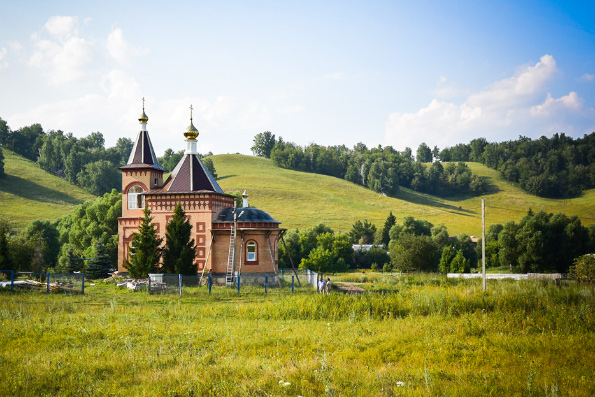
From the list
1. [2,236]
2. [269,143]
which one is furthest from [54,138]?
[2,236]

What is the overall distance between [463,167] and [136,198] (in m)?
109

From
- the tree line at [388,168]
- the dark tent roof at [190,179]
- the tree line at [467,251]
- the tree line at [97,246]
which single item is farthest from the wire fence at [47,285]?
the tree line at [388,168]

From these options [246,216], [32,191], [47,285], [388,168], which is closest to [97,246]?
[246,216]

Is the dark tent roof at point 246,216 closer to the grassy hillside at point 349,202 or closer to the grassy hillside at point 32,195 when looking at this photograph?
the grassy hillside at point 349,202

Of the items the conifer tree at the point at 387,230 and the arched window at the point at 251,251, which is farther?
the conifer tree at the point at 387,230

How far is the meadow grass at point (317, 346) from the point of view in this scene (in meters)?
10.9

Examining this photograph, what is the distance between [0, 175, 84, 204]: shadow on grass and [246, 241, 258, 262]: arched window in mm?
71002

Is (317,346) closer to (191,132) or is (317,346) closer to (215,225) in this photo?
(215,225)

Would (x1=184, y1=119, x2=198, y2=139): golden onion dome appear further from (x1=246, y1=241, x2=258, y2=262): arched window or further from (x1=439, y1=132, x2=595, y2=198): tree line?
(x1=439, y1=132, x2=595, y2=198): tree line

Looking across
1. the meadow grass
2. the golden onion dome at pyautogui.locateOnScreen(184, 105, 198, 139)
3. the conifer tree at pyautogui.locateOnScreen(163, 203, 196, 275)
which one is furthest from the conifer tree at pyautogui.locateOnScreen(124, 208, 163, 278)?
the meadow grass

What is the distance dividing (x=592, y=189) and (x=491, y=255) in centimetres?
6397

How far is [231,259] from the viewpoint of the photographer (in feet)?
124

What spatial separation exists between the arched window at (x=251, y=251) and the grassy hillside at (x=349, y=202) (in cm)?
4690

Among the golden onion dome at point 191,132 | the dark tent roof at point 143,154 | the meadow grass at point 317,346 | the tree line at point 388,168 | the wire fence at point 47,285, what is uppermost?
the tree line at point 388,168
